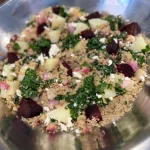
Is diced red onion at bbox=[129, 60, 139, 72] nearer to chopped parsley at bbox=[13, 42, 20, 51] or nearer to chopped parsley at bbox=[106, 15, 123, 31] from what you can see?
chopped parsley at bbox=[106, 15, 123, 31]

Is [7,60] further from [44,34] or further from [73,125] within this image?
[73,125]

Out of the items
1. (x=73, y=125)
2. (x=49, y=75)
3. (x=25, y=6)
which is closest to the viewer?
(x=73, y=125)

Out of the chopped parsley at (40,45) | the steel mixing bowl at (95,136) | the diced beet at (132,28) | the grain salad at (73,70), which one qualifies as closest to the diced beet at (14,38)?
the grain salad at (73,70)

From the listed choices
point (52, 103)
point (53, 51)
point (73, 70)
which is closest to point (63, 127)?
point (52, 103)

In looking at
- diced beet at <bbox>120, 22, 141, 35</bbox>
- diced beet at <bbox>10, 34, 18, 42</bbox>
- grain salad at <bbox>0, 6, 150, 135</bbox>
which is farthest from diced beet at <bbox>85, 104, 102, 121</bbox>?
diced beet at <bbox>10, 34, 18, 42</bbox>

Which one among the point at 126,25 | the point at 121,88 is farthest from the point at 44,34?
the point at 121,88

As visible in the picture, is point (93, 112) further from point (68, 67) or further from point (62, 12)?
point (62, 12)
